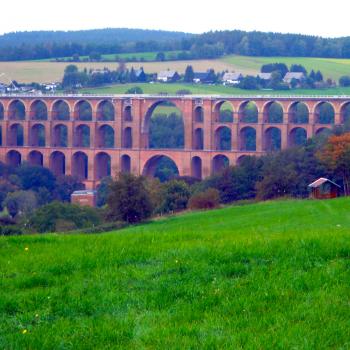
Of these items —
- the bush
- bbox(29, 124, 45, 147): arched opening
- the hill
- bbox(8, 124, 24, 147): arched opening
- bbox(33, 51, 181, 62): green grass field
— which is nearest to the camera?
the bush

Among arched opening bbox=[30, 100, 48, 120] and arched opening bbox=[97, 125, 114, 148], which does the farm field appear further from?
arched opening bbox=[97, 125, 114, 148]

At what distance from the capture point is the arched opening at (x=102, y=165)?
72.9m

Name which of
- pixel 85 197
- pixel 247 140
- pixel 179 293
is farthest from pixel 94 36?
pixel 179 293

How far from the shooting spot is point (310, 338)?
705 cm

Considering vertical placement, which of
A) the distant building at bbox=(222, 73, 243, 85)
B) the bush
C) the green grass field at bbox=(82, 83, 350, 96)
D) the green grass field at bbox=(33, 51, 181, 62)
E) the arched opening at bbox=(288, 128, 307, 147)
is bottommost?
the arched opening at bbox=(288, 128, 307, 147)

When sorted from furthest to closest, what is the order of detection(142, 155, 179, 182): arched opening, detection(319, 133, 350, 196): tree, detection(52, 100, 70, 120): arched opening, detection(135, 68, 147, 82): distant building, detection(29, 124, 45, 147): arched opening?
1. detection(135, 68, 147, 82): distant building
2. detection(52, 100, 70, 120): arched opening
3. detection(29, 124, 45, 147): arched opening
4. detection(142, 155, 179, 182): arched opening
5. detection(319, 133, 350, 196): tree

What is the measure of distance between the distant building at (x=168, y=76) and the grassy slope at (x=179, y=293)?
3448 inches

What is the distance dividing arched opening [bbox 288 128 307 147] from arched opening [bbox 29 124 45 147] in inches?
776

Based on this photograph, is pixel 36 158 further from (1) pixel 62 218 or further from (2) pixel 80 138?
(1) pixel 62 218

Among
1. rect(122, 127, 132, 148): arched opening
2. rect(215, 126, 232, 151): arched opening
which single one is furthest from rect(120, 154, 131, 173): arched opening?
rect(215, 126, 232, 151): arched opening

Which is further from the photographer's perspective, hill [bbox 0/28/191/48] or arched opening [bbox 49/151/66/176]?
hill [bbox 0/28/191/48]

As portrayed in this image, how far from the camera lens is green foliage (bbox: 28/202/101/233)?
3694 cm

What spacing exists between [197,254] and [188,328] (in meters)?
2.20

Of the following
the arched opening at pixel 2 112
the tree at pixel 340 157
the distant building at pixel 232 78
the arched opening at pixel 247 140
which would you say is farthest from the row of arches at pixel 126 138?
the tree at pixel 340 157
